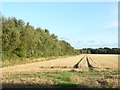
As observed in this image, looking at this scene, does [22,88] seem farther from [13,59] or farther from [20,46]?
[20,46]

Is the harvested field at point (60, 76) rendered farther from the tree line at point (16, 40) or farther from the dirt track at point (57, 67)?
the tree line at point (16, 40)

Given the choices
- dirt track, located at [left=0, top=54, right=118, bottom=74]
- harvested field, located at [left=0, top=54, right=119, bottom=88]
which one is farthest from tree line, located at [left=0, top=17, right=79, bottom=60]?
harvested field, located at [left=0, top=54, right=119, bottom=88]

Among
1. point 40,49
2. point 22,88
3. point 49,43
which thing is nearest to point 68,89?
point 22,88

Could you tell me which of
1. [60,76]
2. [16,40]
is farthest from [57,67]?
[16,40]

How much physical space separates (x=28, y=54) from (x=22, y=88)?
4245 cm

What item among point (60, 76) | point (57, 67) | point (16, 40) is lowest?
point (57, 67)

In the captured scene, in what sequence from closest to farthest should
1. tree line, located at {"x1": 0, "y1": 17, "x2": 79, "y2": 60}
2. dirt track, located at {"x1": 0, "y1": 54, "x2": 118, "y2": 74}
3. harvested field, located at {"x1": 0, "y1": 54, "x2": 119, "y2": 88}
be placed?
Answer: harvested field, located at {"x1": 0, "y1": 54, "x2": 119, "y2": 88} < dirt track, located at {"x1": 0, "y1": 54, "x2": 118, "y2": 74} < tree line, located at {"x1": 0, "y1": 17, "x2": 79, "y2": 60}

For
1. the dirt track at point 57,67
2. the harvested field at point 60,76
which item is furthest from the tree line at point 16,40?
the harvested field at point 60,76

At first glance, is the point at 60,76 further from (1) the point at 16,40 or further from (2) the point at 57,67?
(1) the point at 16,40

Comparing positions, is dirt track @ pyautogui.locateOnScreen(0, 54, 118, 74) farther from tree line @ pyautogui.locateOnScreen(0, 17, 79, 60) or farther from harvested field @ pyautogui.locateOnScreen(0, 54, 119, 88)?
tree line @ pyautogui.locateOnScreen(0, 17, 79, 60)

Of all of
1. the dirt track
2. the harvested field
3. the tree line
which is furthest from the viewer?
the tree line

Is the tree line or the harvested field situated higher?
the tree line

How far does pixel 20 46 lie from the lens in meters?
46.2

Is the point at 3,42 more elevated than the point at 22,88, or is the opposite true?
the point at 3,42
